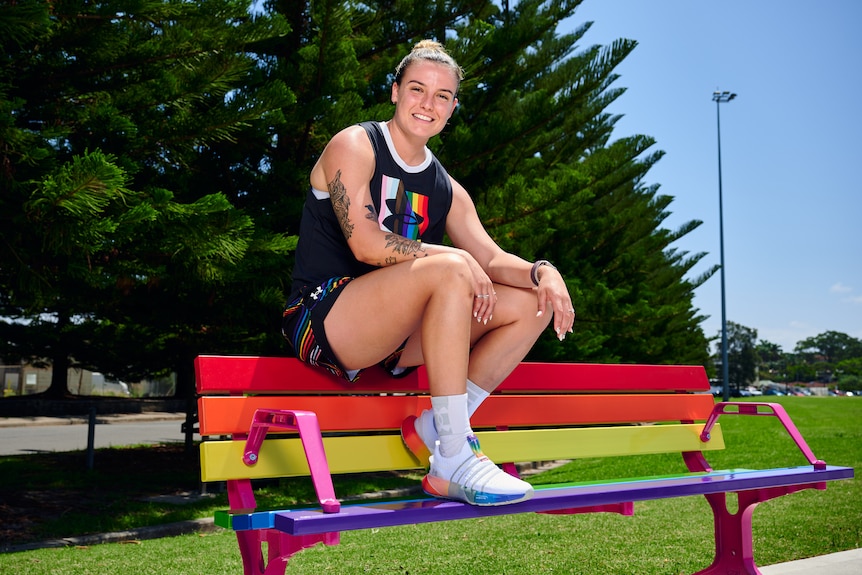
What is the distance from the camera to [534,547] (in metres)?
4.41

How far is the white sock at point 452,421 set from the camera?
2.16 metres

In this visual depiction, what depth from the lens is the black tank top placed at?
2.50 m

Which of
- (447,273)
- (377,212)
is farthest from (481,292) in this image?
(377,212)

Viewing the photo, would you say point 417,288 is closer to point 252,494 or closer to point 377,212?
point 377,212

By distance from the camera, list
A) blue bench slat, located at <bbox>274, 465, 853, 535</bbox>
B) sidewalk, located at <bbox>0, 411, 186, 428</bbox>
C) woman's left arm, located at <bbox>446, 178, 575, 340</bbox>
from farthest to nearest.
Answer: sidewalk, located at <bbox>0, 411, 186, 428</bbox>
woman's left arm, located at <bbox>446, 178, 575, 340</bbox>
blue bench slat, located at <bbox>274, 465, 853, 535</bbox>

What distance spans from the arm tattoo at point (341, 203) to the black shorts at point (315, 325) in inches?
6.1

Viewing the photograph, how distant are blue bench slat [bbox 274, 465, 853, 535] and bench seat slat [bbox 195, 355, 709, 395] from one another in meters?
0.60

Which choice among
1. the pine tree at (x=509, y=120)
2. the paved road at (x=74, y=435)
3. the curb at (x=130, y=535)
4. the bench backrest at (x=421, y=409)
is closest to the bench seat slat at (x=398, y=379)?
the bench backrest at (x=421, y=409)

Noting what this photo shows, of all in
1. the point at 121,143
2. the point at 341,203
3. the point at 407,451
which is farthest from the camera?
the point at 121,143

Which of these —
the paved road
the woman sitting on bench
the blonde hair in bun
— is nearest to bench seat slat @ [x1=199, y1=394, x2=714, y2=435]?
the woman sitting on bench

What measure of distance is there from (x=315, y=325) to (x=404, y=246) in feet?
1.13

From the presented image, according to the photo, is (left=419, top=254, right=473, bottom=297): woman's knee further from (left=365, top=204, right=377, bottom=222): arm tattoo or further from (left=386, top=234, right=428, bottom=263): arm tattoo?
(left=365, top=204, right=377, bottom=222): arm tattoo

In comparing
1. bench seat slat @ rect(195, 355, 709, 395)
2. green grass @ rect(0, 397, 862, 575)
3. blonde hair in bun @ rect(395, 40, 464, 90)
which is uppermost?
blonde hair in bun @ rect(395, 40, 464, 90)

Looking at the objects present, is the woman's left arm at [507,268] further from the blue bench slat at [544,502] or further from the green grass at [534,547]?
the green grass at [534,547]
